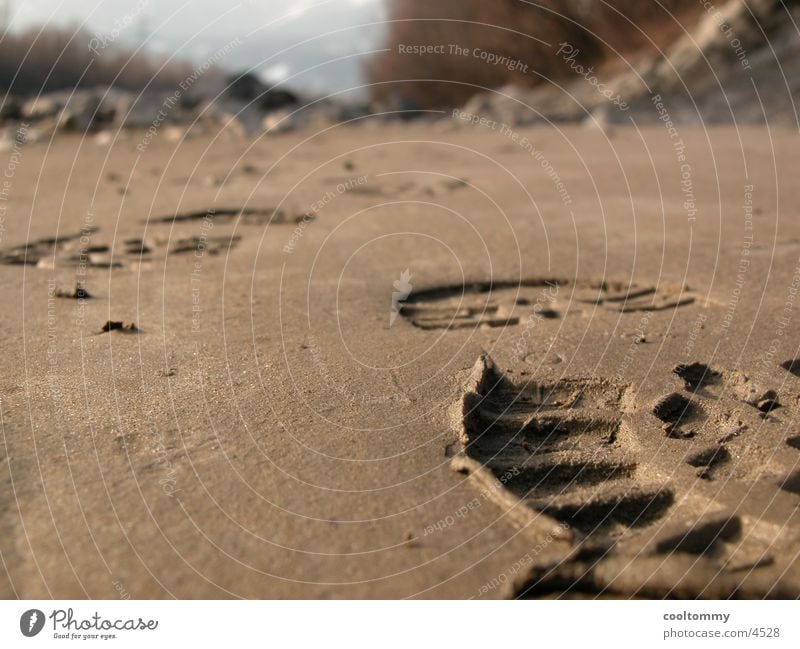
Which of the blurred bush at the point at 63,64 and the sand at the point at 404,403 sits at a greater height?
the blurred bush at the point at 63,64

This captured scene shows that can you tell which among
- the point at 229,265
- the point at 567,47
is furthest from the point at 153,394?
the point at 567,47

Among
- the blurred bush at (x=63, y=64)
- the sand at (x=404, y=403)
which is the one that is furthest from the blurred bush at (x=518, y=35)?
the sand at (x=404, y=403)

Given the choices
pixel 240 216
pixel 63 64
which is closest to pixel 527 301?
pixel 240 216

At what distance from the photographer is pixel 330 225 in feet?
14.2

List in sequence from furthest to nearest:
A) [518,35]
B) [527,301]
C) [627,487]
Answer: [518,35], [527,301], [627,487]

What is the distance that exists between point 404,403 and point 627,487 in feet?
2.07

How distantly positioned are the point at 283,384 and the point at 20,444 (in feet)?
2.22

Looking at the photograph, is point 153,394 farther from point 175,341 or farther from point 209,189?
point 209,189

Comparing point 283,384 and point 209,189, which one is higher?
point 209,189

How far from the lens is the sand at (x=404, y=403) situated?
1681mm
